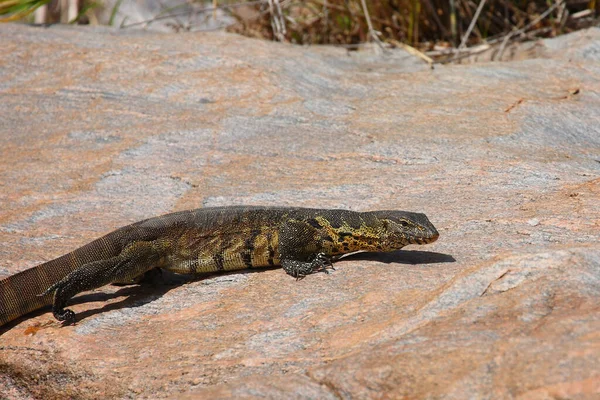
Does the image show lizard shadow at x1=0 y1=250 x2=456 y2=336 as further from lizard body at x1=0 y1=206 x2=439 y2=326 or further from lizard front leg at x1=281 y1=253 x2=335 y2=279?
lizard front leg at x1=281 y1=253 x2=335 y2=279

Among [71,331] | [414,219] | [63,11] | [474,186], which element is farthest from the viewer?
[63,11]

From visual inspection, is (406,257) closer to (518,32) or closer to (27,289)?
(27,289)

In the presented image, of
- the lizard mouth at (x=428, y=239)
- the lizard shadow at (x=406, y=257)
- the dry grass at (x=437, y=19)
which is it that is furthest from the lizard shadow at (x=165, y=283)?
the dry grass at (x=437, y=19)

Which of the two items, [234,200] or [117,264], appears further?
[234,200]

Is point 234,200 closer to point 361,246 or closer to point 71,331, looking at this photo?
point 361,246

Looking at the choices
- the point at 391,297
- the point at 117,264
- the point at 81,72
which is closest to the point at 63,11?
the point at 81,72

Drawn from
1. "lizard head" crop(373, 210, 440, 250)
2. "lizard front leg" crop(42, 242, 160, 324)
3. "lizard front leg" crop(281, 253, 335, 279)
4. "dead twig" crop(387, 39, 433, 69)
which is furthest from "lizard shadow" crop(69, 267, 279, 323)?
"dead twig" crop(387, 39, 433, 69)

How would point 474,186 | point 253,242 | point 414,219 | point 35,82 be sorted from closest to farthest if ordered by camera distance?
point 414,219, point 253,242, point 474,186, point 35,82
